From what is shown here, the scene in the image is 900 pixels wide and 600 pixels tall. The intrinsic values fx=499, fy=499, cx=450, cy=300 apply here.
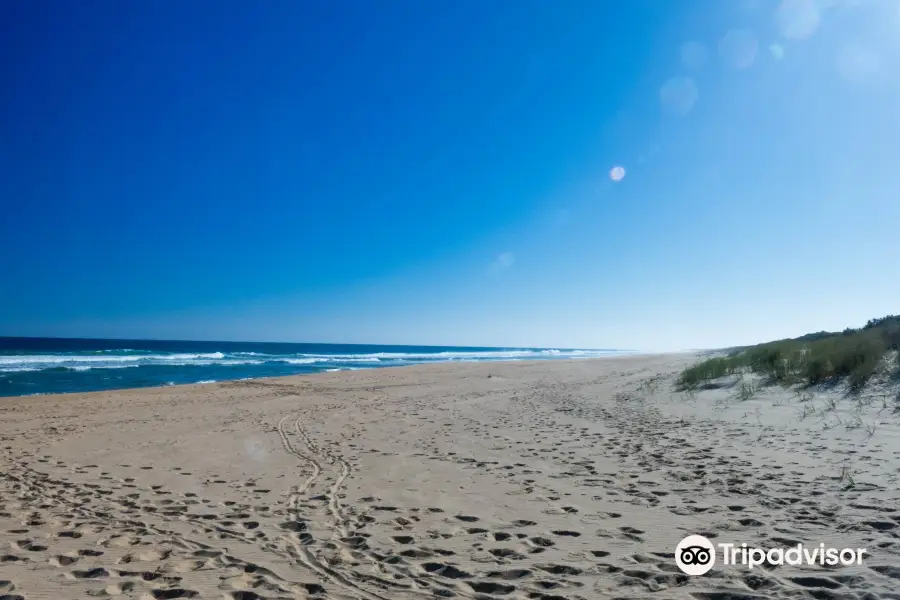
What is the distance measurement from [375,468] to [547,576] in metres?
4.33

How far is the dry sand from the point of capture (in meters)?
3.88

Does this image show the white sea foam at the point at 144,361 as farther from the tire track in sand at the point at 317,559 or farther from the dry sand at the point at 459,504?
the tire track in sand at the point at 317,559

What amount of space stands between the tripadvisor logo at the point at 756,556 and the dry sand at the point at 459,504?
11cm

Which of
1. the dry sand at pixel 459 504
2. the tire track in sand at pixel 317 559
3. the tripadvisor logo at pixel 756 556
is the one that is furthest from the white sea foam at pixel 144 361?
the tripadvisor logo at pixel 756 556

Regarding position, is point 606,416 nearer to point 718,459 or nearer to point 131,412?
point 718,459

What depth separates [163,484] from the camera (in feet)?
23.2

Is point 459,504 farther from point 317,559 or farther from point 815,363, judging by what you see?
point 815,363

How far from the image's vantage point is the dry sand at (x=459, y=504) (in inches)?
→ 153

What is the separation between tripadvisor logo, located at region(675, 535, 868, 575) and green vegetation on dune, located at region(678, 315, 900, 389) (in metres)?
9.16

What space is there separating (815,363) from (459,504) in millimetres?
11591

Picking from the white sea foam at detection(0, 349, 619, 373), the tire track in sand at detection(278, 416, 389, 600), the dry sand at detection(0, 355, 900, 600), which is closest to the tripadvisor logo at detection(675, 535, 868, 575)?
the dry sand at detection(0, 355, 900, 600)

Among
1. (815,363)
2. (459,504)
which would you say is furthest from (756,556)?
(815,363)

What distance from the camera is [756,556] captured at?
4020mm

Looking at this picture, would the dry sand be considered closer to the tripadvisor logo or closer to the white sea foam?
the tripadvisor logo
